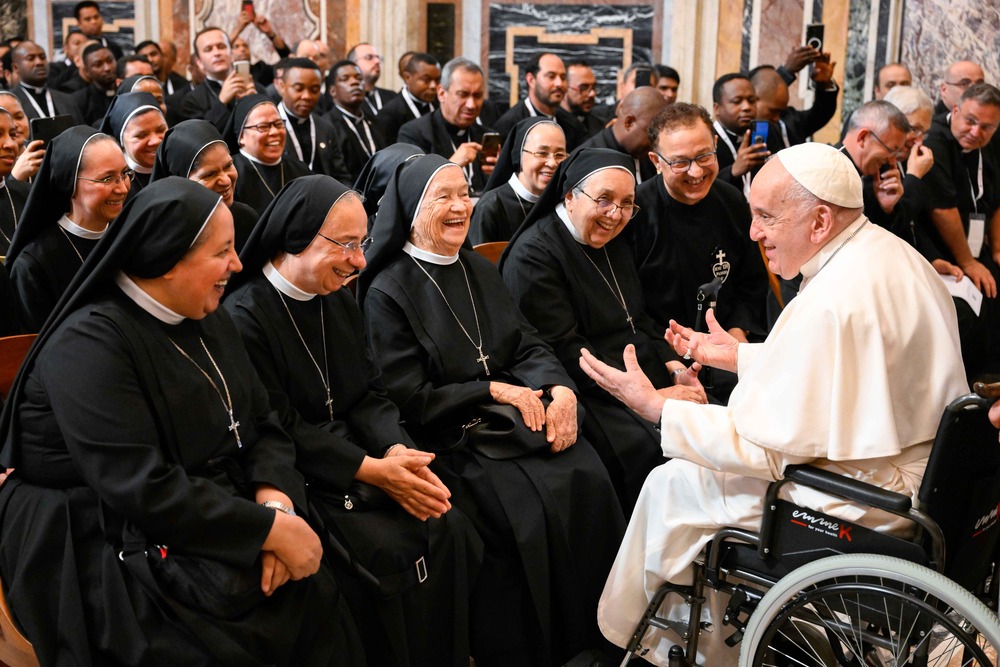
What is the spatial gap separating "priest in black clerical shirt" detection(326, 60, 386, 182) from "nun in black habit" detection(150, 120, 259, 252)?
13.8 ft

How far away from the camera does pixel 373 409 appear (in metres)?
3.60

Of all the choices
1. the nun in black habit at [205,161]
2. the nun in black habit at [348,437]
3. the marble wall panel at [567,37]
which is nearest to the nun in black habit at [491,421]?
the nun in black habit at [348,437]

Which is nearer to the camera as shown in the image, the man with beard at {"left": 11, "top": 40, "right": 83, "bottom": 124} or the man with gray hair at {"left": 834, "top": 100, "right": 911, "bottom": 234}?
the man with gray hair at {"left": 834, "top": 100, "right": 911, "bottom": 234}

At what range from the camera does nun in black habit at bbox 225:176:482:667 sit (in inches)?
126

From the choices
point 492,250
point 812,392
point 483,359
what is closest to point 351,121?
point 492,250

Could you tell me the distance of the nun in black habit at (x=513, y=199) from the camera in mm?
5703

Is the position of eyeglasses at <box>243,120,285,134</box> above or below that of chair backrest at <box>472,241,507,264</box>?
above

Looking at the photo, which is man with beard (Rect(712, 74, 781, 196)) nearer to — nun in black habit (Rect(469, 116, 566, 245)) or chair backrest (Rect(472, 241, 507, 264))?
nun in black habit (Rect(469, 116, 566, 245))

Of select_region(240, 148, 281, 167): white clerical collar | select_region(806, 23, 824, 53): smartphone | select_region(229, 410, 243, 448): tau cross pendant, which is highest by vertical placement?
select_region(806, 23, 824, 53): smartphone

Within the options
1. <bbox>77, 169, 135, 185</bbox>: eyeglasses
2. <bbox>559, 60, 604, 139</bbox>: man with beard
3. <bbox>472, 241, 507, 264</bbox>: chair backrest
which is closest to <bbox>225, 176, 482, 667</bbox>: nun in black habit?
<bbox>77, 169, 135, 185</bbox>: eyeglasses

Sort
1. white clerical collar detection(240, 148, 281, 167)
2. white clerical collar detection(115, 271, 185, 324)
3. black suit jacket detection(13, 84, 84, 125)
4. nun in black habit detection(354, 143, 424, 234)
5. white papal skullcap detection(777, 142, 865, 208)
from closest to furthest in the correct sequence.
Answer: white clerical collar detection(115, 271, 185, 324) < white papal skullcap detection(777, 142, 865, 208) < nun in black habit detection(354, 143, 424, 234) < white clerical collar detection(240, 148, 281, 167) < black suit jacket detection(13, 84, 84, 125)

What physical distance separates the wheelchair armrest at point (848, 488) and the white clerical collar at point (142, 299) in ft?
5.57

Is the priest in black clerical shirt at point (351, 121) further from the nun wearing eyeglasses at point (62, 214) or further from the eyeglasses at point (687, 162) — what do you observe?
the nun wearing eyeglasses at point (62, 214)

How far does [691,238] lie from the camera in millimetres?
5293
